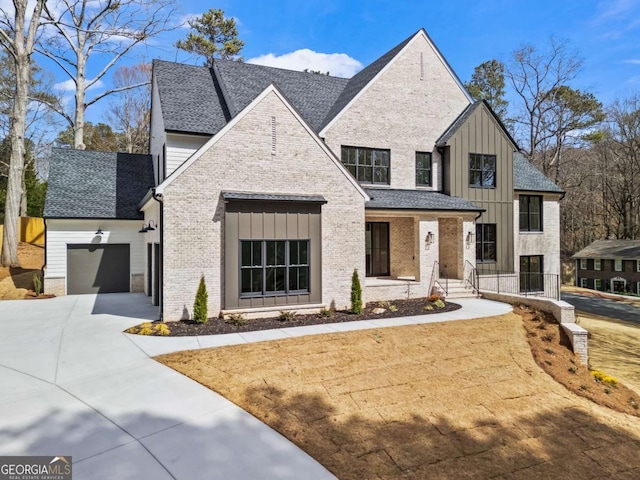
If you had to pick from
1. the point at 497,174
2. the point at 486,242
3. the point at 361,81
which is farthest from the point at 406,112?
the point at 486,242

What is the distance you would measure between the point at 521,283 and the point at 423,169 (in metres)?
8.18

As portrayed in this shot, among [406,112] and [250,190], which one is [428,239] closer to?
[406,112]

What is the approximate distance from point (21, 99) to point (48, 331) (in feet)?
56.5

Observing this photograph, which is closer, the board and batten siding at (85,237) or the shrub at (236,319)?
the shrub at (236,319)

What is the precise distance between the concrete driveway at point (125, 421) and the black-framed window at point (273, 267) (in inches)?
155

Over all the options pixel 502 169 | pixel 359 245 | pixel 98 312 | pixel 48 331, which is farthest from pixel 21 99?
pixel 502 169

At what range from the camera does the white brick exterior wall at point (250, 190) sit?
1151cm

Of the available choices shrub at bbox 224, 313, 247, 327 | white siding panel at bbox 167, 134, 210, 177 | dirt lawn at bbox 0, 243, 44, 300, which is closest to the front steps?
shrub at bbox 224, 313, 247, 327

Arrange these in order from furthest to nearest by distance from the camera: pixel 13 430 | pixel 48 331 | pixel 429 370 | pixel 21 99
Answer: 1. pixel 21 99
2. pixel 48 331
3. pixel 429 370
4. pixel 13 430

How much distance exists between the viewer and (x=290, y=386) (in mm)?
7605

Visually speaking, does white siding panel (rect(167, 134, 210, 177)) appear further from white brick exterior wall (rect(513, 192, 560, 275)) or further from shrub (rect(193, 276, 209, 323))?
white brick exterior wall (rect(513, 192, 560, 275))

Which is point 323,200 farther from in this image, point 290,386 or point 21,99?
point 21,99

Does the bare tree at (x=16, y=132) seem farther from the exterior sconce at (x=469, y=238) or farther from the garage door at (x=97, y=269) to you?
the exterior sconce at (x=469, y=238)

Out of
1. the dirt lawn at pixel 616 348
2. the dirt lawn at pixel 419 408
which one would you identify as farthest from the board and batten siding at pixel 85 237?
the dirt lawn at pixel 616 348
